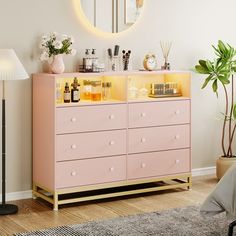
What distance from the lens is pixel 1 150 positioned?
5.41 meters

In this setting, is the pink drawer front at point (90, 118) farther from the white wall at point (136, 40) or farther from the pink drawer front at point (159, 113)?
the white wall at point (136, 40)

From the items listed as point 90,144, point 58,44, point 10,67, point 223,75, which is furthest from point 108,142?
point 223,75

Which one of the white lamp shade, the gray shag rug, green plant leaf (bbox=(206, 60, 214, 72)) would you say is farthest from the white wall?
the gray shag rug

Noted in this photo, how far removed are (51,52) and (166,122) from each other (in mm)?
1176

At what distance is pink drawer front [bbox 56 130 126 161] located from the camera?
17.2ft

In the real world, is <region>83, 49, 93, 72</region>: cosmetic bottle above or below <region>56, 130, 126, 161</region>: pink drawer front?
above

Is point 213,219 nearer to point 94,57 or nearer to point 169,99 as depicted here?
point 169,99

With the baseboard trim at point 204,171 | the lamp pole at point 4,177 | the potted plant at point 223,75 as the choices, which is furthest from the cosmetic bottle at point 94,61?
the baseboard trim at point 204,171

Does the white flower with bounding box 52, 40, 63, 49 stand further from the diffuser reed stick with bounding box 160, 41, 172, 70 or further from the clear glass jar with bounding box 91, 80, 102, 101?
the diffuser reed stick with bounding box 160, 41, 172, 70

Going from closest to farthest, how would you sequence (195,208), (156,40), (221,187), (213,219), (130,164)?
(221,187), (213,219), (195,208), (130,164), (156,40)

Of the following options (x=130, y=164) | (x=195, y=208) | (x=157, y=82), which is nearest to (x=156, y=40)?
(x=157, y=82)

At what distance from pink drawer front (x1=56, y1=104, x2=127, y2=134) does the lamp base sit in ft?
2.23

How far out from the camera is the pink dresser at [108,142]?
525 cm

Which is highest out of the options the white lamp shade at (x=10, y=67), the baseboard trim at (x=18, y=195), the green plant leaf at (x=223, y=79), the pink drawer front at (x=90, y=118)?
the white lamp shade at (x=10, y=67)
